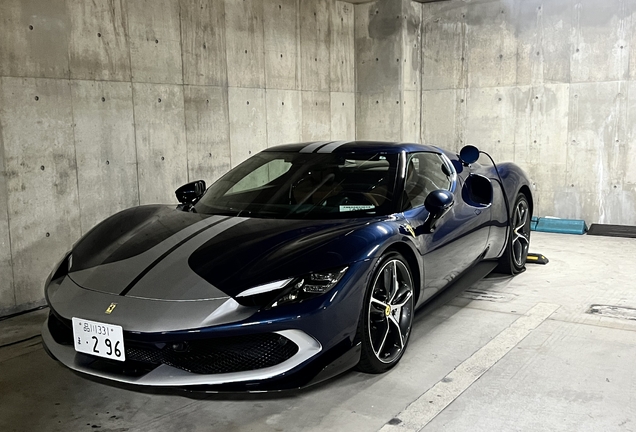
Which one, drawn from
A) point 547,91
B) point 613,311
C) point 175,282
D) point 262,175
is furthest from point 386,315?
point 547,91

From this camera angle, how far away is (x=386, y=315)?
3006mm

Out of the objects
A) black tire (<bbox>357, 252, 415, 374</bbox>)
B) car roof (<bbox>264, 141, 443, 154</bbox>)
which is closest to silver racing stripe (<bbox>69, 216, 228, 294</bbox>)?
black tire (<bbox>357, 252, 415, 374</bbox>)

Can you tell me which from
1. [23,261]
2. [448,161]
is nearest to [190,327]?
[448,161]

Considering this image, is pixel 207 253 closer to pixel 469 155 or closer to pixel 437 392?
pixel 437 392

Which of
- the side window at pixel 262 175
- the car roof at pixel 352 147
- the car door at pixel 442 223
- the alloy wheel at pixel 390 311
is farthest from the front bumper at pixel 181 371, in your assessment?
the car roof at pixel 352 147

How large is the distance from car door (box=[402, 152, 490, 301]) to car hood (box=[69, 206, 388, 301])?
460 millimetres

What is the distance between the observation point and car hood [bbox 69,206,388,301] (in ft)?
8.52

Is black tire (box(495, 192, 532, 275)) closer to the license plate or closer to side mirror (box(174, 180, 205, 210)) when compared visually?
side mirror (box(174, 180, 205, 210))

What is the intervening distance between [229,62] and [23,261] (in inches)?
111

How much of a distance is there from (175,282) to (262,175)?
1299mm

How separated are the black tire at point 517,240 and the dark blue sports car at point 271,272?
96cm

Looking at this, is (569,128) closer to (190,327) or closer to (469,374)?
(469,374)

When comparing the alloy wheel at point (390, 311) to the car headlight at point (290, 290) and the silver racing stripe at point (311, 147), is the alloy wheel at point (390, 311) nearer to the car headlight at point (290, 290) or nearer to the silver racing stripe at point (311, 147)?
the car headlight at point (290, 290)

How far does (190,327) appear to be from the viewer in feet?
7.89
